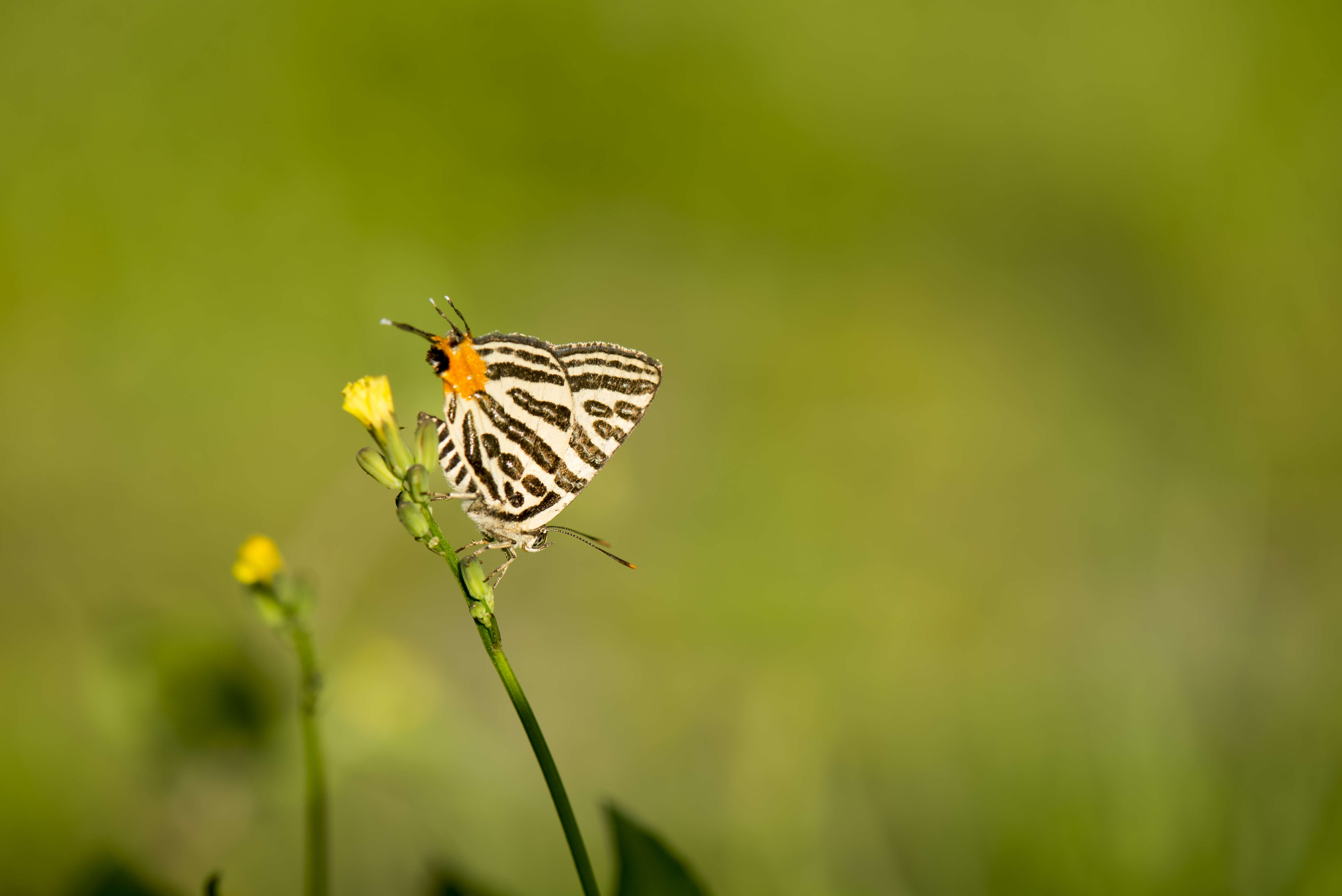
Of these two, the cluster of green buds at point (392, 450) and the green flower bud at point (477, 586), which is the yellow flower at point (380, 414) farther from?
the green flower bud at point (477, 586)

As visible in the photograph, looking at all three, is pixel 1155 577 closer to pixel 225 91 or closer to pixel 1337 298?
pixel 1337 298

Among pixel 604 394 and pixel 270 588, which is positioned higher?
pixel 604 394

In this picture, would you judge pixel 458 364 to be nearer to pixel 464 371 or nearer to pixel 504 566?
pixel 464 371

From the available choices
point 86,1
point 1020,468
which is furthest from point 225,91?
point 1020,468

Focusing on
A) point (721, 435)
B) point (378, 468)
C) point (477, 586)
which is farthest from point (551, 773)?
point (721, 435)

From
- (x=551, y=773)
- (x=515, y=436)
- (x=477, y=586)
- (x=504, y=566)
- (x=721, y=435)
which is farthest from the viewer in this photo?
(x=721, y=435)
